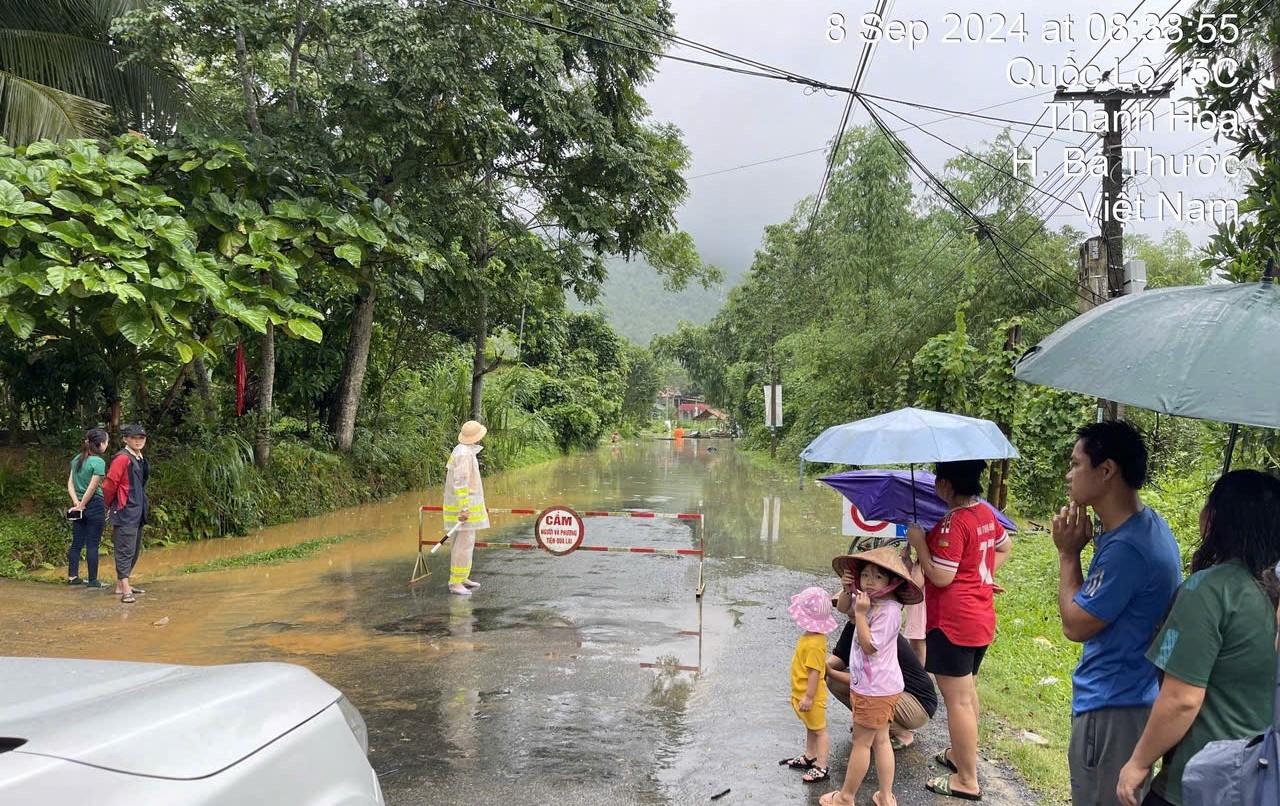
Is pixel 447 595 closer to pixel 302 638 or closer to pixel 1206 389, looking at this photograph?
pixel 302 638

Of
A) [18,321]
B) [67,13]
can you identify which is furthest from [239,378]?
[67,13]

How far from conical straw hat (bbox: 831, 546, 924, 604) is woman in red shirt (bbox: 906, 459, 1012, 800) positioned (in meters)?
0.15

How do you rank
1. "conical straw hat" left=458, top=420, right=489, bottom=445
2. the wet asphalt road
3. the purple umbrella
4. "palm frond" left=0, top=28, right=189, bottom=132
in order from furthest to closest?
"palm frond" left=0, top=28, right=189, bottom=132
"conical straw hat" left=458, top=420, right=489, bottom=445
the purple umbrella
the wet asphalt road

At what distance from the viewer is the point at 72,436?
37.0 feet

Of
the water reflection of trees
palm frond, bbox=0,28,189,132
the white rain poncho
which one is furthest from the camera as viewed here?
the water reflection of trees

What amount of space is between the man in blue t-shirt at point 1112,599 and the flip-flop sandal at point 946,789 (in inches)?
58.0

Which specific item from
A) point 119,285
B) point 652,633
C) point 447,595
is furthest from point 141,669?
point 119,285

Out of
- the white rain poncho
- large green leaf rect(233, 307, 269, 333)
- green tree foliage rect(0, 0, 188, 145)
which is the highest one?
green tree foliage rect(0, 0, 188, 145)

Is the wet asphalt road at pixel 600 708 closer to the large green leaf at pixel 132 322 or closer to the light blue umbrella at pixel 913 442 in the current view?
the light blue umbrella at pixel 913 442

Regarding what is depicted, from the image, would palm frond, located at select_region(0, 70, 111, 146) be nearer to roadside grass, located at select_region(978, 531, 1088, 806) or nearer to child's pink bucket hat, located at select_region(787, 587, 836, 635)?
child's pink bucket hat, located at select_region(787, 587, 836, 635)

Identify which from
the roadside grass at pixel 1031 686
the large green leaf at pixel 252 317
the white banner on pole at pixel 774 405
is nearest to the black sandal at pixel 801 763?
the roadside grass at pixel 1031 686

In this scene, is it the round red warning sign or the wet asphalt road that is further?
the round red warning sign

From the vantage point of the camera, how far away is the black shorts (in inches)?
163

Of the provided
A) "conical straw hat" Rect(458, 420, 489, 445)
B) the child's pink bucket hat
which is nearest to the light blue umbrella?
the child's pink bucket hat
